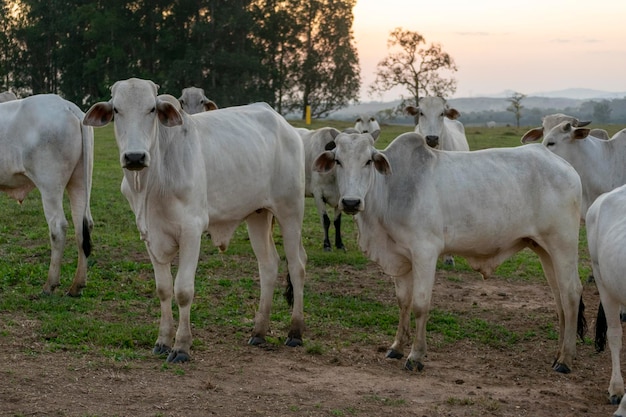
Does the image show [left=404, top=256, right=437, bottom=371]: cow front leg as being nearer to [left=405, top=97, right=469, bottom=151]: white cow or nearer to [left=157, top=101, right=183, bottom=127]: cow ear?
[left=157, top=101, right=183, bottom=127]: cow ear

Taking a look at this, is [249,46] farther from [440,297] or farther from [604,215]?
[604,215]

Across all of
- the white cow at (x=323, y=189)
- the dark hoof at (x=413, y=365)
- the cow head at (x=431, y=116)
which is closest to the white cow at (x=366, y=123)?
the cow head at (x=431, y=116)

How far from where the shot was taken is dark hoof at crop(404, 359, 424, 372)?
764 centimetres

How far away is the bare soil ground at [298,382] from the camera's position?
6426 mm

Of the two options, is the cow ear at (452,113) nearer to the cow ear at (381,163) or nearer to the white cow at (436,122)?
the white cow at (436,122)

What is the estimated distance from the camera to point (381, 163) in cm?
785

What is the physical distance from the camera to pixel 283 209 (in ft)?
28.1

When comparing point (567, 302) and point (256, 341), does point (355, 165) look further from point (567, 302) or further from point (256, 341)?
point (567, 302)

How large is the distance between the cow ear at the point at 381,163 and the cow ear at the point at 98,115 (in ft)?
7.25

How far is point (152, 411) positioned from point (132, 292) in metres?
3.92

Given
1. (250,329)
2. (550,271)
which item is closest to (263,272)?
(250,329)

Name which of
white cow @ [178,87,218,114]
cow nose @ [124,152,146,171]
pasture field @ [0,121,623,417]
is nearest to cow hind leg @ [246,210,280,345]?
pasture field @ [0,121,623,417]

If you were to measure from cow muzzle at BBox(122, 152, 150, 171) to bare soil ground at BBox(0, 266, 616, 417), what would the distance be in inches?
60.7

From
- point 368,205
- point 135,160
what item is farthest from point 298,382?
point 135,160
